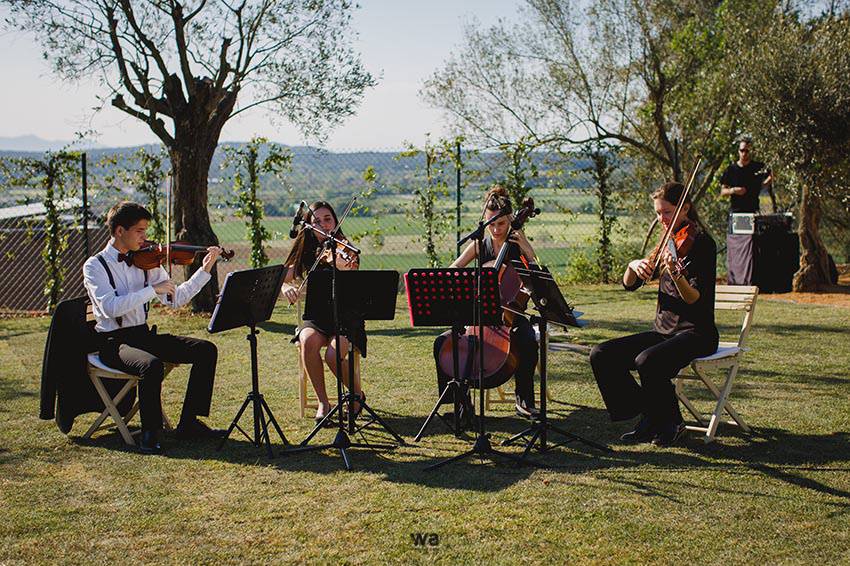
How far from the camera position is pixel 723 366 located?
5.55m

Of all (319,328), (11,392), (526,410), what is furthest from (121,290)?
(526,410)

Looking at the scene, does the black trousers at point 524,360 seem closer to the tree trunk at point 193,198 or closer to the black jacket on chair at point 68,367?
the black jacket on chair at point 68,367

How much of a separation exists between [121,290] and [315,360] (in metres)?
1.28

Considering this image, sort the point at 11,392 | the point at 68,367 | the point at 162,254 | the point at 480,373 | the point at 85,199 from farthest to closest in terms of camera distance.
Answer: the point at 85,199 < the point at 11,392 < the point at 162,254 < the point at 68,367 < the point at 480,373

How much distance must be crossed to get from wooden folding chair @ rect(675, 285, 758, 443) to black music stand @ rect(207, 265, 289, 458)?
96.6 inches

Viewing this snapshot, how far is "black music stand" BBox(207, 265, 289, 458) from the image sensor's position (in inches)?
207

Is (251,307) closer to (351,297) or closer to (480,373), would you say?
(351,297)

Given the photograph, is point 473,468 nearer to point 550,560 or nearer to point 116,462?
point 550,560

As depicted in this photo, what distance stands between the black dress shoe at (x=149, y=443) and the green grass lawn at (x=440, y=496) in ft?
0.28

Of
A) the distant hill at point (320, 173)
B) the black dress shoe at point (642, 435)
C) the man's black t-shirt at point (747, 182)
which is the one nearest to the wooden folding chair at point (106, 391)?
the black dress shoe at point (642, 435)

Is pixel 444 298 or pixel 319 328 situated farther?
pixel 319 328

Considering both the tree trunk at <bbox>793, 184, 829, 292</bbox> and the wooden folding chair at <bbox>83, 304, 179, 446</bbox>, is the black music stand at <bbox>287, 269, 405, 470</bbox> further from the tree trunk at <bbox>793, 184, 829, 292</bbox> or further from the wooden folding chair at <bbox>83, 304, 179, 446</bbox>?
the tree trunk at <bbox>793, 184, 829, 292</bbox>

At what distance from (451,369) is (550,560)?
2128mm

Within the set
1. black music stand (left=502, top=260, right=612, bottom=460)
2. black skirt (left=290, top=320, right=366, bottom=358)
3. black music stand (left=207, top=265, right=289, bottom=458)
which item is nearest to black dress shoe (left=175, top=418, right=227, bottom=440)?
black music stand (left=207, top=265, right=289, bottom=458)
